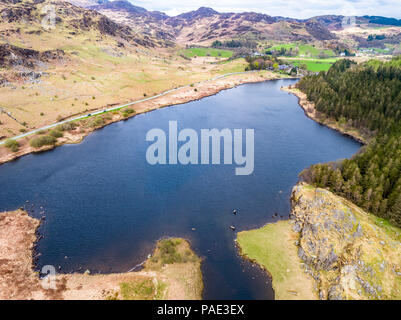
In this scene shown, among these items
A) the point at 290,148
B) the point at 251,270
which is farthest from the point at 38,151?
the point at 290,148

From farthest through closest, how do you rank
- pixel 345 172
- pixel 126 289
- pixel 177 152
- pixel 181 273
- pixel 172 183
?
pixel 177 152
pixel 172 183
pixel 345 172
pixel 181 273
pixel 126 289

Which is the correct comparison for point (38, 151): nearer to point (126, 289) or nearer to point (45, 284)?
point (45, 284)

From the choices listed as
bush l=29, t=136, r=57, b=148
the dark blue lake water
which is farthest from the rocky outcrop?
the dark blue lake water

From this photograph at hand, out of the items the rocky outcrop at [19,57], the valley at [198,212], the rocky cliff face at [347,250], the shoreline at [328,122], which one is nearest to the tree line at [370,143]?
the valley at [198,212]

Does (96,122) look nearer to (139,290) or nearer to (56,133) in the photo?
(56,133)

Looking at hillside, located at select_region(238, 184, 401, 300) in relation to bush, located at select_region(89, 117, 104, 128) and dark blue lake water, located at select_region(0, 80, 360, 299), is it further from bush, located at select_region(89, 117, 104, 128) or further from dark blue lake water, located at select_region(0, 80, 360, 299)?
bush, located at select_region(89, 117, 104, 128)
